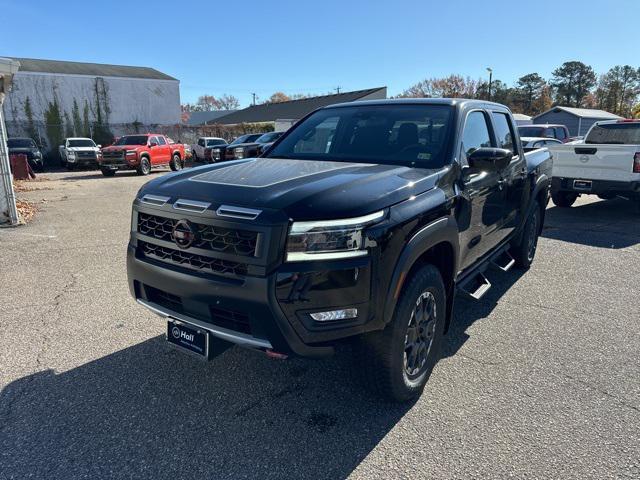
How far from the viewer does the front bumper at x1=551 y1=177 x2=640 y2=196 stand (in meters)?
8.55

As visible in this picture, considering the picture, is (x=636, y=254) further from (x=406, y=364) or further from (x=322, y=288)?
(x=322, y=288)

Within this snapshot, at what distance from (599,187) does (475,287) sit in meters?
6.60

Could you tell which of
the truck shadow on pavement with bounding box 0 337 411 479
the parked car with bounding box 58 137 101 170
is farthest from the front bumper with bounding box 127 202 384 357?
the parked car with bounding box 58 137 101 170

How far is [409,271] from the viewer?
8.95ft

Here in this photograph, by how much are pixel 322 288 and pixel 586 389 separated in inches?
86.3

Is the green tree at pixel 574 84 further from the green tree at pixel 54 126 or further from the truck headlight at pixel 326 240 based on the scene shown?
the truck headlight at pixel 326 240

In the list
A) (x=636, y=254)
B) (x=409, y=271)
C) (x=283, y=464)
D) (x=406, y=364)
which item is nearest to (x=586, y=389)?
(x=406, y=364)

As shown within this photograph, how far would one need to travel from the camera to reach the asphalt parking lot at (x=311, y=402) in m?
2.44

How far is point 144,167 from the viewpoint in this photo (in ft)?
66.6

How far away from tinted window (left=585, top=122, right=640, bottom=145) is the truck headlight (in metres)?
10.1

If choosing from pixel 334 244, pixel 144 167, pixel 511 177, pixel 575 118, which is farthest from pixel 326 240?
pixel 575 118

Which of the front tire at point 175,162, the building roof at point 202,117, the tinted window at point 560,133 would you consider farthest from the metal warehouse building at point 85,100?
the building roof at point 202,117

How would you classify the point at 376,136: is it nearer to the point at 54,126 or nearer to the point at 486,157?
the point at 486,157

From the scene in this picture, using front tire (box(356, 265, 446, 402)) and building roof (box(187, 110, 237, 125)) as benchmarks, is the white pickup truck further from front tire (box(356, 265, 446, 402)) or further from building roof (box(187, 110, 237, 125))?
building roof (box(187, 110, 237, 125))
